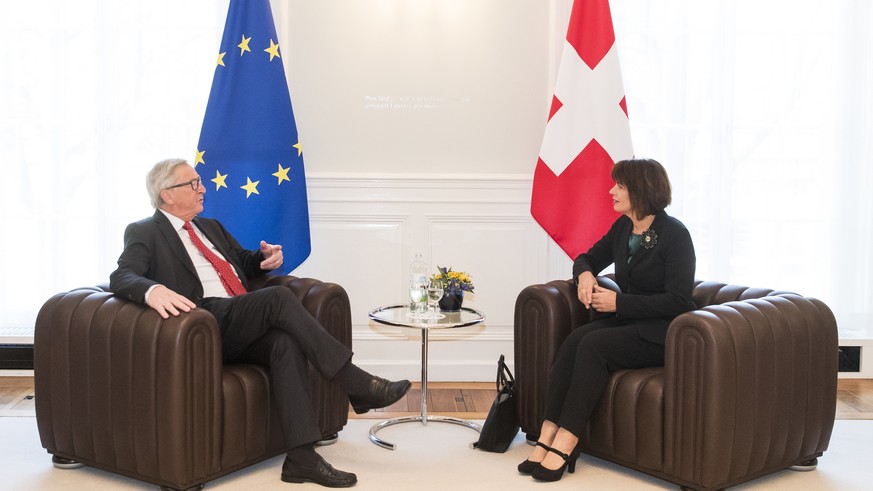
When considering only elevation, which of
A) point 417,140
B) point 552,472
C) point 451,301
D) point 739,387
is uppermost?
point 417,140

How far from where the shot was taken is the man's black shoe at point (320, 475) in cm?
289

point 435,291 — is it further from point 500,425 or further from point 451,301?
point 500,425

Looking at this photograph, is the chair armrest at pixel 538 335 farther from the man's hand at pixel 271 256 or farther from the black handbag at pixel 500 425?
the man's hand at pixel 271 256

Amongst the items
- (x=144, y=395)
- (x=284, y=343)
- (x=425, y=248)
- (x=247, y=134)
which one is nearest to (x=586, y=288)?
Answer: (x=284, y=343)

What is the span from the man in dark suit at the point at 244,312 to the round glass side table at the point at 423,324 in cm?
33

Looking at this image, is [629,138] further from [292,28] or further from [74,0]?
[74,0]

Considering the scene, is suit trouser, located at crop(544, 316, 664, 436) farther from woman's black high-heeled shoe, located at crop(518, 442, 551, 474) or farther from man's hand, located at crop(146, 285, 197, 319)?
man's hand, located at crop(146, 285, 197, 319)

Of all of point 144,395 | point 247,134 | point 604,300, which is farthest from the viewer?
point 247,134

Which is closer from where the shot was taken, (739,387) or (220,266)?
(739,387)

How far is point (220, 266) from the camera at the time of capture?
3.25 metres

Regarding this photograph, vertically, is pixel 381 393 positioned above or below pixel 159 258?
below

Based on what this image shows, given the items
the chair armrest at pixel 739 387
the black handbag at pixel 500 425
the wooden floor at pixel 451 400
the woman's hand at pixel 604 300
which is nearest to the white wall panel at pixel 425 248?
the wooden floor at pixel 451 400

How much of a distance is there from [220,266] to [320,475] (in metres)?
0.90

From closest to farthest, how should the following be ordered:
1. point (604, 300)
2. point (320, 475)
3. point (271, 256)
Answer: point (320, 475), point (604, 300), point (271, 256)
